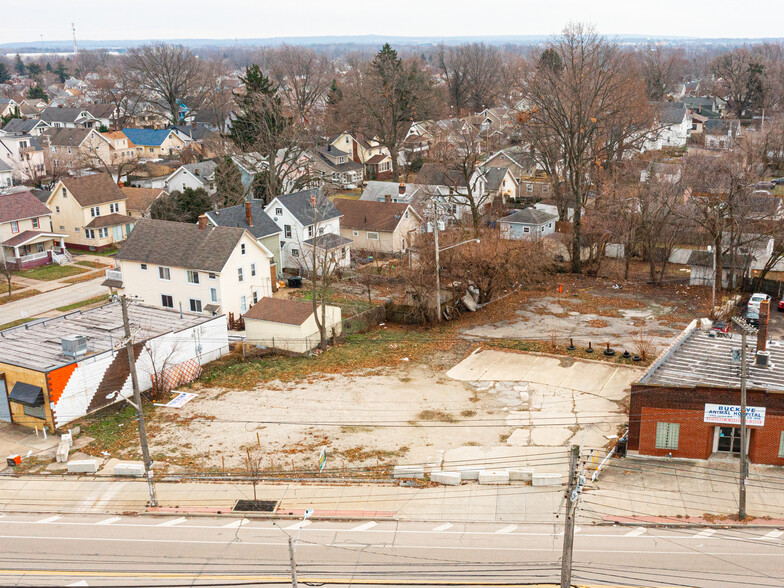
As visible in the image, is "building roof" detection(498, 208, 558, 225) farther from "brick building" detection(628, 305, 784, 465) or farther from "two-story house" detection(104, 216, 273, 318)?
"brick building" detection(628, 305, 784, 465)

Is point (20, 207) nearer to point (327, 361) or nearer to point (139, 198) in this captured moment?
point (139, 198)

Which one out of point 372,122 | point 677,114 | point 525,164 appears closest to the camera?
point 525,164

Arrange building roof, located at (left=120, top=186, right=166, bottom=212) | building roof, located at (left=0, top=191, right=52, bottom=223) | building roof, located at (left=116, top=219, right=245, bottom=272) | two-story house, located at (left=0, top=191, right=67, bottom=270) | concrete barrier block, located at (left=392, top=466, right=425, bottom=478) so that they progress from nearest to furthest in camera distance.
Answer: concrete barrier block, located at (left=392, top=466, right=425, bottom=478)
building roof, located at (left=116, top=219, right=245, bottom=272)
two-story house, located at (left=0, top=191, right=67, bottom=270)
building roof, located at (left=0, top=191, right=52, bottom=223)
building roof, located at (left=120, top=186, right=166, bottom=212)

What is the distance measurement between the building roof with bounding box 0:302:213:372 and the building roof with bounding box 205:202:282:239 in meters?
13.8

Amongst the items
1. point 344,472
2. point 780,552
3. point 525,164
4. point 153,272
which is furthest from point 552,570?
point 525,164

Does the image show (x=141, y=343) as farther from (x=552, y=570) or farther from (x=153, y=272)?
(x=552, y=570)

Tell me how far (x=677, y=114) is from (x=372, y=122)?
49385 mm

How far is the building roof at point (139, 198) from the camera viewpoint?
73375 millimetres

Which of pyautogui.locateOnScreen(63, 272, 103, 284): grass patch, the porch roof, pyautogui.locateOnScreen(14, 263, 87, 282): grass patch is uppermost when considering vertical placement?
the porch roof

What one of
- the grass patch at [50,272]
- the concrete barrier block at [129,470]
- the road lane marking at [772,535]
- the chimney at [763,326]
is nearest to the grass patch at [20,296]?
the grass patch at [50,272]

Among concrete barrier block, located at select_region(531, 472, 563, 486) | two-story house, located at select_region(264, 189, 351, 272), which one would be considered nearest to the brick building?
concrete barrier block, located at select_region(531, 472, 563, 486)

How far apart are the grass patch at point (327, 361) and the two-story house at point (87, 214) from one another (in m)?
32.6

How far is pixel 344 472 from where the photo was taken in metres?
29.1

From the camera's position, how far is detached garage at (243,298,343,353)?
4347 cm
